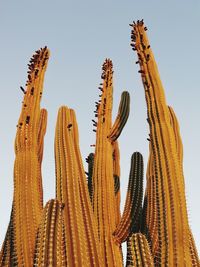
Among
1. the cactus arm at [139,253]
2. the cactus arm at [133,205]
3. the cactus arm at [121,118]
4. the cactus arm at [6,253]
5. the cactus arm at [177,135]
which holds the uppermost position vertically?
the cactus arm at [121,118]

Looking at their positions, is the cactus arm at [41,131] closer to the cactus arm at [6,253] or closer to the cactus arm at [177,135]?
the cactus arm at [6,253]

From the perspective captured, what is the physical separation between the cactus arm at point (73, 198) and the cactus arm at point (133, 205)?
1.02m

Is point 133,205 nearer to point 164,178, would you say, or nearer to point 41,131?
point 164,178

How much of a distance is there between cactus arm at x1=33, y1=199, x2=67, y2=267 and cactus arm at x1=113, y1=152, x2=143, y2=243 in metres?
1.87

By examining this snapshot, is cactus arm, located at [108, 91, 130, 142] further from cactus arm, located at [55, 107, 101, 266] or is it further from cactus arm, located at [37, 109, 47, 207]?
cactus arm, located at [37, 109, 47, 207]

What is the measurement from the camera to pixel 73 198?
5852 millimetres

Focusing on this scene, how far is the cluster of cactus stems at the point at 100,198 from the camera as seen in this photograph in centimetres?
477

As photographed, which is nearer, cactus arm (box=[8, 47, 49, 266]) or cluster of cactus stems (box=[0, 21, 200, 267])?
cluster of cactus stems (box=[0, 21, 200, 267])

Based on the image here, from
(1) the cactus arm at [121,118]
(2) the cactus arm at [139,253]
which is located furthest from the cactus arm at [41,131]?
(2) the cactus arm at [139,253]

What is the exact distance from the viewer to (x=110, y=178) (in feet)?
24.3

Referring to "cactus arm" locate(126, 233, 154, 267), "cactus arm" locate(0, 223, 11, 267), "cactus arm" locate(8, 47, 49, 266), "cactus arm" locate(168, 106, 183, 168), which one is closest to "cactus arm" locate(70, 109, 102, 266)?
"cactus arm" locate(8, 47, 49, 266)

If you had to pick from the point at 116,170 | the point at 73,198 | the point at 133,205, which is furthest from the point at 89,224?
the point at 116,170

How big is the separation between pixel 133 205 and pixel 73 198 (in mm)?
1605

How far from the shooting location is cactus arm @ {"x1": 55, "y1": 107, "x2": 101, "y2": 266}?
5285mm
